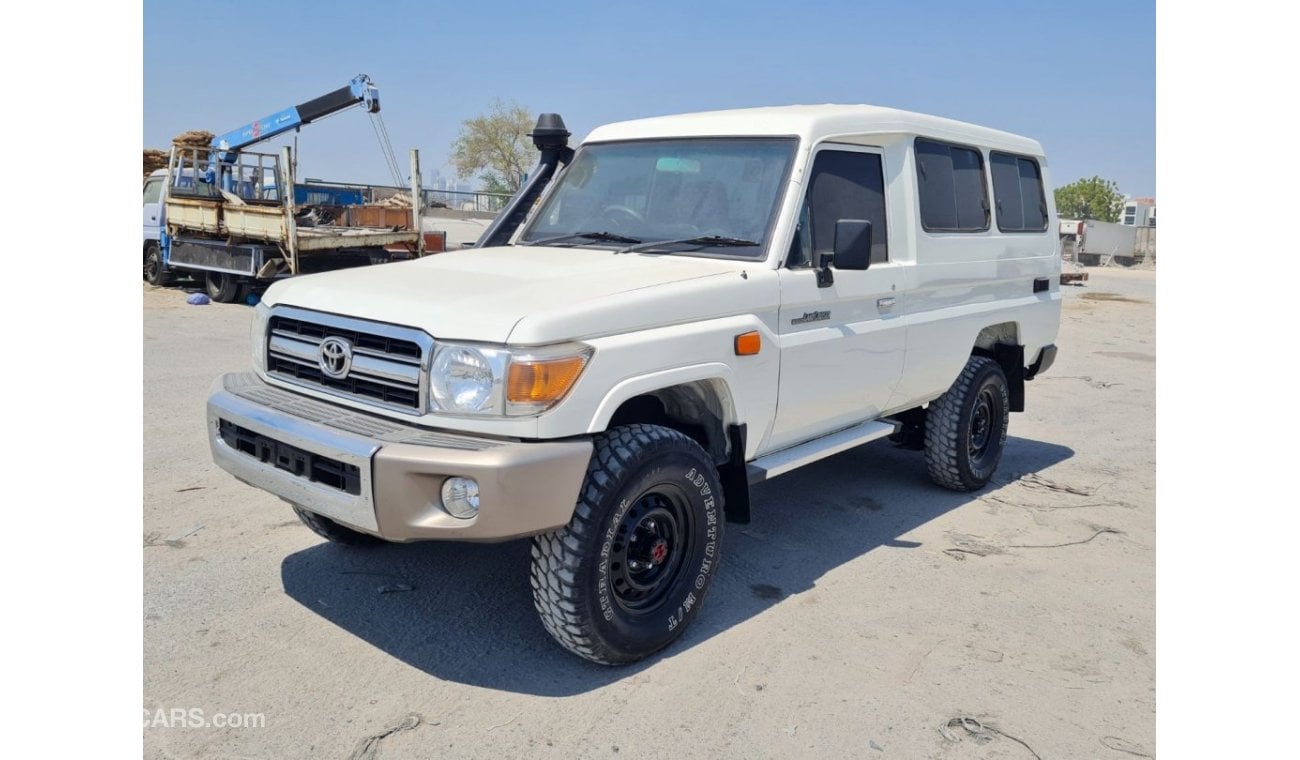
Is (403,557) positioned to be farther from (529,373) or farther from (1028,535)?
(1028,535)

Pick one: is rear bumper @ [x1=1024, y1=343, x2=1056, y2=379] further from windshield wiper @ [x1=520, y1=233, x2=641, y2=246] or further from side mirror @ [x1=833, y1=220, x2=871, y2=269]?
windshield wiper @ [x1=520, y1=233, x2=641, y2=246]

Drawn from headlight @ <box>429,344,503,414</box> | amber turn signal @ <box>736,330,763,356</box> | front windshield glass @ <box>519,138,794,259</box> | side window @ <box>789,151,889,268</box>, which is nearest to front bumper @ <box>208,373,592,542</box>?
headlight @ <box>429,344,503,414</box>

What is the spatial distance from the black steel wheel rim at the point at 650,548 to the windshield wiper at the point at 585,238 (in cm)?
139

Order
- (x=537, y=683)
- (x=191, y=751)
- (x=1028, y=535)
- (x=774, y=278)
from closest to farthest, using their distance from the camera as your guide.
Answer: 1. (x=191, y=751)
2. (x=537, y=683)
3. (x=774, y=278)
4. (x=1028, y=535)

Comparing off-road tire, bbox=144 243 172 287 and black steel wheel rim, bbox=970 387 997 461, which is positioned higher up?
off-road tire, bbox=144 243 172 287

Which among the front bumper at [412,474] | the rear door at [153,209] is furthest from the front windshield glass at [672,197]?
the rear door at [153,209]

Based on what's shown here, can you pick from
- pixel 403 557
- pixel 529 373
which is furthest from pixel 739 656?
pixel 403 557

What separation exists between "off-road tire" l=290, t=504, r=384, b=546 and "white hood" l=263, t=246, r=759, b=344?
3.69 ft

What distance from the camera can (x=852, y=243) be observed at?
4242 mm

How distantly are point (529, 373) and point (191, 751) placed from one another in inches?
64.5

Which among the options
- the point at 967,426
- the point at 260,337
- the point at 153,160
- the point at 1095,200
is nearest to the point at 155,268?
the point at 153,160

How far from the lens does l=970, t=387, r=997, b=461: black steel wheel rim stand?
20.8 ft

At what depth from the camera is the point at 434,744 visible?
322cm

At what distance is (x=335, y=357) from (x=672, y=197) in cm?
185
